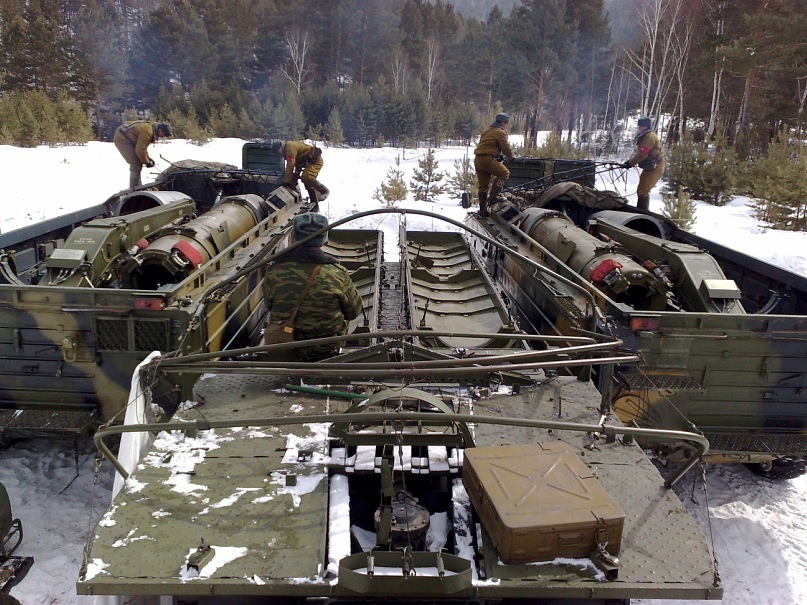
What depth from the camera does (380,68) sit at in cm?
4188

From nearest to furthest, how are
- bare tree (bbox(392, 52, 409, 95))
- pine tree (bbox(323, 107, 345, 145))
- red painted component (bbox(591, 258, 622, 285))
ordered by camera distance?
red painted component (bbox(591, 258, 622, 285)) < pine tree (bbox(323, 107, 345, 145)) < bare tree (bbox(392, 52, 409, 95))

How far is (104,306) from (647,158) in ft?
25.7

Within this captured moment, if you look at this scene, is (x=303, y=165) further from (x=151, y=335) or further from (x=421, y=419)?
(x=421, y=419)

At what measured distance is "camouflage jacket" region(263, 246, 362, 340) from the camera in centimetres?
467

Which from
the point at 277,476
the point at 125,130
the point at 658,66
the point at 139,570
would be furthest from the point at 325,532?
the point at 658,66

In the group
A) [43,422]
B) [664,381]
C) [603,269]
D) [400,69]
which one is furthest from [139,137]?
[400,69]

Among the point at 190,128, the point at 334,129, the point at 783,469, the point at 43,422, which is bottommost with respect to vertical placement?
the point at 783,469

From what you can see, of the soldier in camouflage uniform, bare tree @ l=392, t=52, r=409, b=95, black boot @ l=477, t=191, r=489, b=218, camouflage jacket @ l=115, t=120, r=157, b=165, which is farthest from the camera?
bare tree @ l=392, t=52, r=409, b=95

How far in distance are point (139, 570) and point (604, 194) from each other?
808cm

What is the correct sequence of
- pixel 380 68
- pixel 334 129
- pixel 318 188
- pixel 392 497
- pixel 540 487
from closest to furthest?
1. pixel 540 487
2. pixel 392 497
3. pixel 318 188
4. pixel 334 129
5. pixel 380 68

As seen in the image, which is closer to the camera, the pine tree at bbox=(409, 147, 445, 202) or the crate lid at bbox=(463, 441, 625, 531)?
the crate lid at bbox=(463, 441, 625, 531)

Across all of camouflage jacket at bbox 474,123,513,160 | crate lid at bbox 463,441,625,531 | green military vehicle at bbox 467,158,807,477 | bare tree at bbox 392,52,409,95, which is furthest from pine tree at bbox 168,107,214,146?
crate lid at bbox 463,441,625,531

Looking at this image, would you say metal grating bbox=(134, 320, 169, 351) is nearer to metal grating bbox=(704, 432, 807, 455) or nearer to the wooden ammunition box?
the wooden ammunition box

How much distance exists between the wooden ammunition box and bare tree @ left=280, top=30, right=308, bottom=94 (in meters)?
33.8
